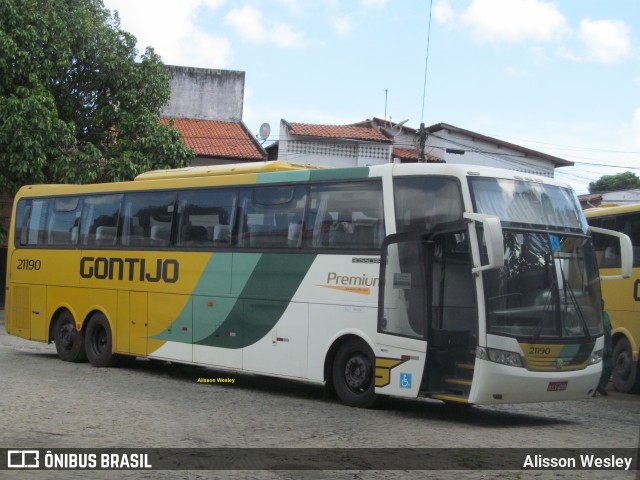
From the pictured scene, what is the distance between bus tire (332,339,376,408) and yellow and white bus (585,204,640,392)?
5.78m

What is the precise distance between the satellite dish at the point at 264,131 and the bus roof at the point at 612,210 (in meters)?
24.9

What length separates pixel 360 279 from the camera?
12562mm

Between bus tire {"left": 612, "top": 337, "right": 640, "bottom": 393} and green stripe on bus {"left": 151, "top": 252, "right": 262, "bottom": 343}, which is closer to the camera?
green stripe on bus {"left": 151, "top": 252, "right": 262, "bottom": 343}

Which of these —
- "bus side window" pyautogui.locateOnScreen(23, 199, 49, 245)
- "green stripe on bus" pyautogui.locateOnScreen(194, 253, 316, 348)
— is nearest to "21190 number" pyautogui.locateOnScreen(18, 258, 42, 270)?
"bus side window" pyautogui.locateOnScreen(23, 199, 49, 245)

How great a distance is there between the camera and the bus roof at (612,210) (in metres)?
16.3

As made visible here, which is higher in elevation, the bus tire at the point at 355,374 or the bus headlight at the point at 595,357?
the bus headlight at the point at 595,357

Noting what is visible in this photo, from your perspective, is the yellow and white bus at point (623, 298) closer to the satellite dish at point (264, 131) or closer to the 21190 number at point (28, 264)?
the 21190 number at point (28, 264)

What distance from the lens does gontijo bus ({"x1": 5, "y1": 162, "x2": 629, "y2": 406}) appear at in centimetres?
1123

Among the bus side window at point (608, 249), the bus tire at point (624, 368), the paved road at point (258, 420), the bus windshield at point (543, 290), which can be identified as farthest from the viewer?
the bus side window at point (608, 249)

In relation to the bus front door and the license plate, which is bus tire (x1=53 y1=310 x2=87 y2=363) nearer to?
the bus front door

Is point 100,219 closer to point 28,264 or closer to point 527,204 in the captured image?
point 28,264

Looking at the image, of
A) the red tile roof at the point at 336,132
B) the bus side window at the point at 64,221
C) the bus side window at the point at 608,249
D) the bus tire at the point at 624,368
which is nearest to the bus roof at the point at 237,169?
the bus side window at the point at 64,221

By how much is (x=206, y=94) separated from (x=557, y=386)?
35609 millimetres

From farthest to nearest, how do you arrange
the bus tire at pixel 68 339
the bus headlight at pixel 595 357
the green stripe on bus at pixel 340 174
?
the bus tire at pixel 68 339
the green stripe on bus at pixel 340 174
the bus headlight at pixel 595 357
